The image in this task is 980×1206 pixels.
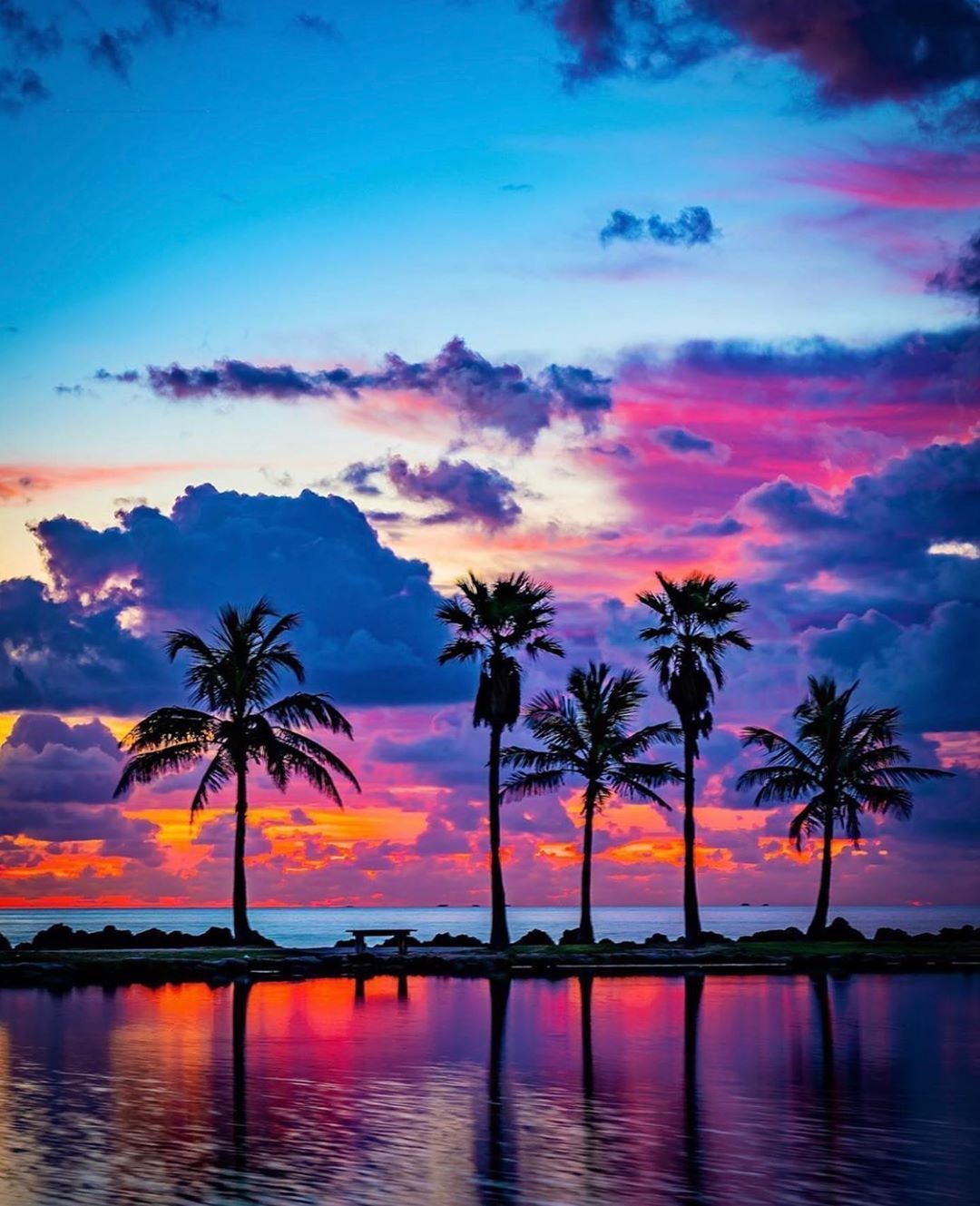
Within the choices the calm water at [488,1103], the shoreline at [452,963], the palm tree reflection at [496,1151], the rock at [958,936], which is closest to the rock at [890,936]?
the rock at [958,936]

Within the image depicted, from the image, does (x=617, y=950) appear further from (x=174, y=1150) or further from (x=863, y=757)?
(x=174, y=1150)

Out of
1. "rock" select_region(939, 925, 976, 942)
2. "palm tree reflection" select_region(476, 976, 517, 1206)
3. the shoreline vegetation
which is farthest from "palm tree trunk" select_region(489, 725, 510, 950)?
"palm tree reflection" select_region(476, 976, 517, 1206)

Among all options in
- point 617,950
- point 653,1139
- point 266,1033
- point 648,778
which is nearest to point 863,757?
point 648,778

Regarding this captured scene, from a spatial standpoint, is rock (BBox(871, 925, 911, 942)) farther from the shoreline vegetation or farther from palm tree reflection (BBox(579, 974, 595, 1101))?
palm tree reflection (BBox(579, 974, 595, 1101))

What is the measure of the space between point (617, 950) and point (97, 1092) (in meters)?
38.7

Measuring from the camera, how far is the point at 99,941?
2334 inches

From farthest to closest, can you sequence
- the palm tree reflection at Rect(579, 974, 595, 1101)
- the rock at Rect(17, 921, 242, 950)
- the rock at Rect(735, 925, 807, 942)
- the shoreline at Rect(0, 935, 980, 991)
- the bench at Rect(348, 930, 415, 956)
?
the rock at Rect(735, 925, 807, 942) < the rock at Rect(17, 921, 242, 950) < the bench at Rect(348, 930, 415, 956) < the shoreline at Rect(0, 935, 980, 991) < the palm tree reflection at Rect(579, 974, 595, 1101)

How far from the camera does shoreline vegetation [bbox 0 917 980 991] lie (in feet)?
152

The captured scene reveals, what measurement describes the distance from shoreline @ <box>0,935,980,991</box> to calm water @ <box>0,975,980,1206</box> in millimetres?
7078

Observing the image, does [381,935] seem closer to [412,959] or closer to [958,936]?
[412,959]

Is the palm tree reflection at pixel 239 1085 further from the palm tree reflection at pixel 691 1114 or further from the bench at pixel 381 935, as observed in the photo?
the bench at pixel 381 935

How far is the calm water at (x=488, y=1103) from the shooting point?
630 inches

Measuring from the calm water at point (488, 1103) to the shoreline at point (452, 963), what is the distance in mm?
7078

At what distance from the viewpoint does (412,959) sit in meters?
52.8
